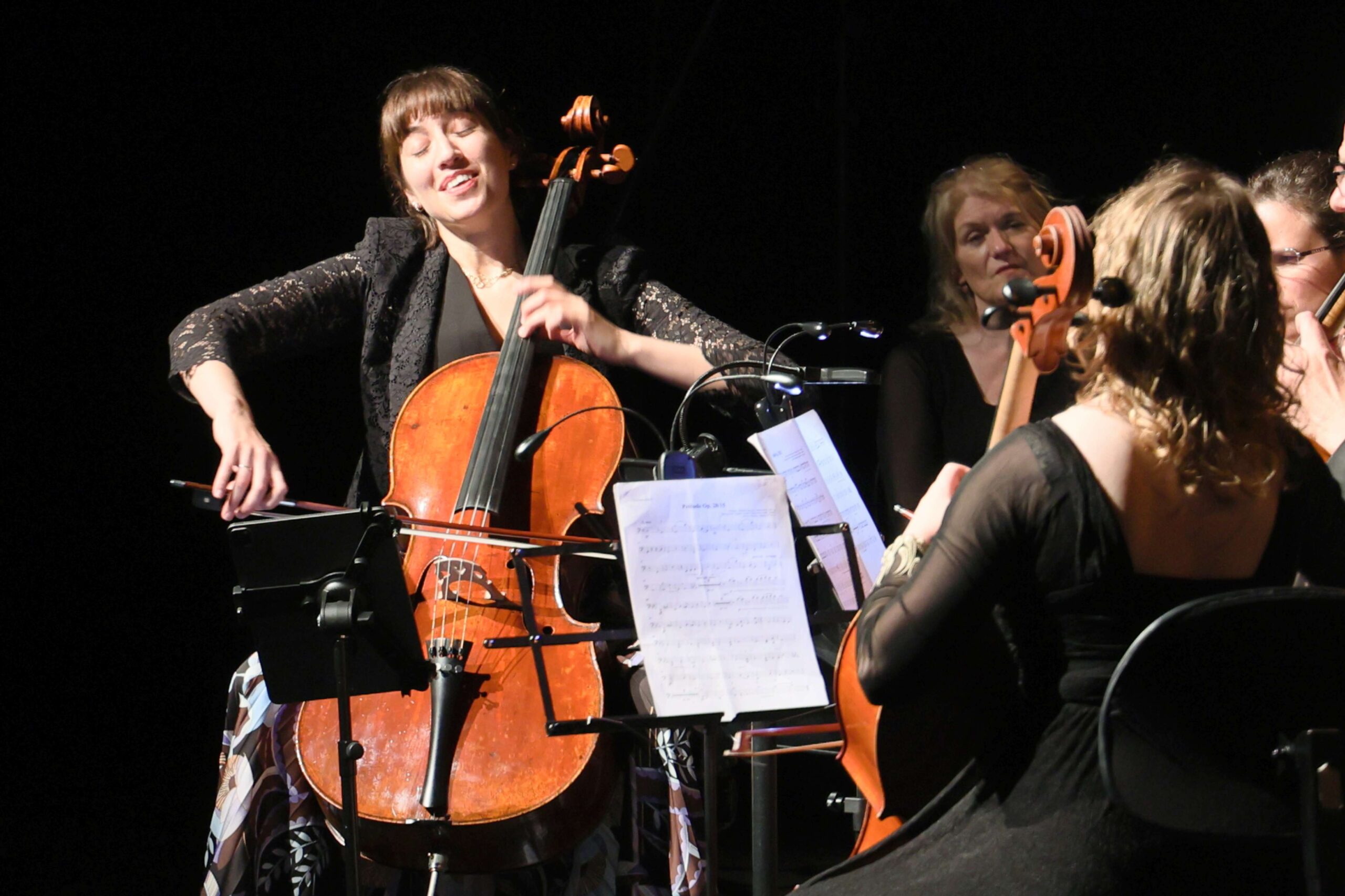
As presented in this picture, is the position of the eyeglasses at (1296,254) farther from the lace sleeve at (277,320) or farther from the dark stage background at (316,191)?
the lace sleeve at (277,320)

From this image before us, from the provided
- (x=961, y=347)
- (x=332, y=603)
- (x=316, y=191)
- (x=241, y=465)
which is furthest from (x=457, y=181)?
(x=961, y=347)

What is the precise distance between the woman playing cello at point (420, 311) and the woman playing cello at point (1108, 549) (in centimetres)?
88

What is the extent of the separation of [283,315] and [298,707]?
0.70 meters

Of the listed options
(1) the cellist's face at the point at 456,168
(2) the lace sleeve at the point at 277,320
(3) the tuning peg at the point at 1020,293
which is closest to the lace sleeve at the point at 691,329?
(1) the cellist's face at the point at 456,168

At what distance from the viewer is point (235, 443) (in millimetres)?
1835

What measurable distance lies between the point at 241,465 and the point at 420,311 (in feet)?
1.68

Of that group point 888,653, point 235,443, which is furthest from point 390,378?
point 888,653

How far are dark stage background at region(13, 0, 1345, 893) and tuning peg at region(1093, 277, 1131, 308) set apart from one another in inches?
72.9

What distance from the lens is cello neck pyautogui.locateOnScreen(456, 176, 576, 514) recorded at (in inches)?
72.1

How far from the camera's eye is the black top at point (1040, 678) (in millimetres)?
1170

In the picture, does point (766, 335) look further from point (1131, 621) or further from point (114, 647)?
point (1131, 621)

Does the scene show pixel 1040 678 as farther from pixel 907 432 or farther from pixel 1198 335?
pixel 907 432

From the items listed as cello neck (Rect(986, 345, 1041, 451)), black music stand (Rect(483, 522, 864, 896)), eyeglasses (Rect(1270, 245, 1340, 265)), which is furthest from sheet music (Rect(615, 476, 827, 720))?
eyeglasses (Rect(1270, 245, 1340, 265))

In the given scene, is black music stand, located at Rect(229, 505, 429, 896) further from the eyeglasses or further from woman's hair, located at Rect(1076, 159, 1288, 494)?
the eyeglasses
